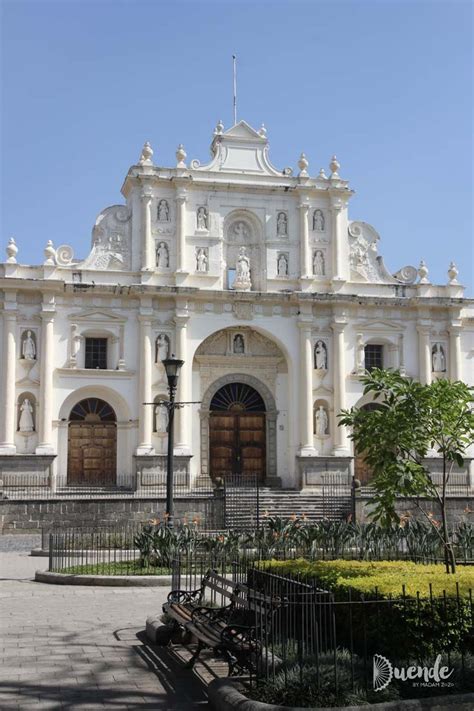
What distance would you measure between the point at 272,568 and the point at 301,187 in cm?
2437

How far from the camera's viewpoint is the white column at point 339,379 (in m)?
32.8

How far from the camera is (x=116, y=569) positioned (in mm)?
17578

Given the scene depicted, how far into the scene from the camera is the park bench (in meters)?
8.30

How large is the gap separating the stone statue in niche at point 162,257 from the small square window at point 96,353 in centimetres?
359

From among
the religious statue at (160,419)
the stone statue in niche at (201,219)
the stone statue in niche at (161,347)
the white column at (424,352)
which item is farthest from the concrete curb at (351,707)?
the white column at (424,352)

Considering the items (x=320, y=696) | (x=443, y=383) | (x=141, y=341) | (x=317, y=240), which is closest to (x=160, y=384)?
(x=141, y=341)

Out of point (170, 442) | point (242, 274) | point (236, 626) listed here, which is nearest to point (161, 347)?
point (242, 274)

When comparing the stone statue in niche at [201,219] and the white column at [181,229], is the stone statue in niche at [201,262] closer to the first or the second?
the white column at [181,229]

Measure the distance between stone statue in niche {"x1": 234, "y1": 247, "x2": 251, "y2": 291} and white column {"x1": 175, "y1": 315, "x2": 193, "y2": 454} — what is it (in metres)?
2.58

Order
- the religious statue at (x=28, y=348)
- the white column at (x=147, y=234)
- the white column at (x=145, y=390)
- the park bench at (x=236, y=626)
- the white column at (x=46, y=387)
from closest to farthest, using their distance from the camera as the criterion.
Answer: the park bench at (x=236, y=626), the white column at (x=46, y=387), the religious statue at (x=28, y=348), the white column at (x=145, y=390), the white column at (x=147, y=234)

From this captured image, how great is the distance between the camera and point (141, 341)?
3184cm

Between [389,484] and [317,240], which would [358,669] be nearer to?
[389,484]

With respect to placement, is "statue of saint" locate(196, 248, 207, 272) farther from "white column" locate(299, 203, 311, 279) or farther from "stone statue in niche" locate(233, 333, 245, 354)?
"white column" locate(299, 203, 311, 279)

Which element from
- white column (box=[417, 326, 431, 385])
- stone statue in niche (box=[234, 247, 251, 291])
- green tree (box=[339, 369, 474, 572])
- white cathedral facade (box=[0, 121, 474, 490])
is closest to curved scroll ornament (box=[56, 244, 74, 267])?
white cathedral facade (box=[0, 121, 474, 490])
